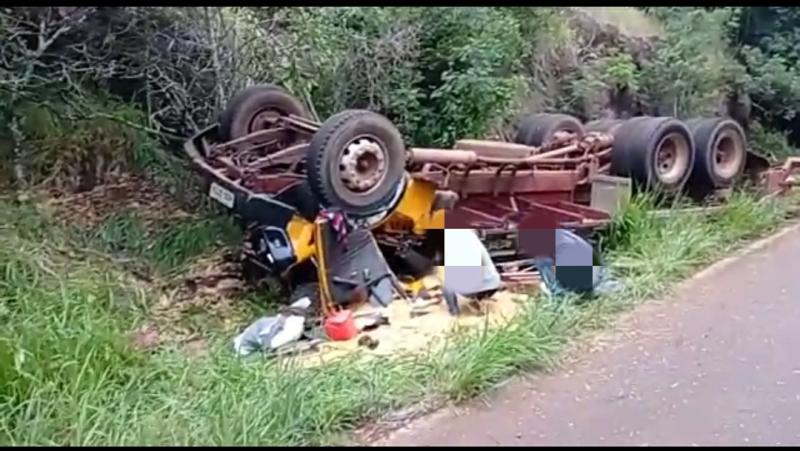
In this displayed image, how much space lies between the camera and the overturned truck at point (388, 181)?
536 centimetres

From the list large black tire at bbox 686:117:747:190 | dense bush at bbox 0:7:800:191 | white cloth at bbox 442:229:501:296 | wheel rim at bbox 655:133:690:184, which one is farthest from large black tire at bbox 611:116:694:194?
white cloth at bbox 442:229:501:296

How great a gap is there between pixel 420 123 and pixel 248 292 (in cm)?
295

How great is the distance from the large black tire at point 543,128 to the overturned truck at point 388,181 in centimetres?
3

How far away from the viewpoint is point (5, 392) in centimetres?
359

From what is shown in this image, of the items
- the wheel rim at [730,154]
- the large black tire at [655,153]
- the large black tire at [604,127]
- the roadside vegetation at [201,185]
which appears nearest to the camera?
the roadside vegetation at [201,185]

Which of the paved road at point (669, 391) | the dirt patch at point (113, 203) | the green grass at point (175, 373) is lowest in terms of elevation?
the paved road at point (669, 391)

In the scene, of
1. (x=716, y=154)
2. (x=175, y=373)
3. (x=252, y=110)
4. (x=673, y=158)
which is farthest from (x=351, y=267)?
(x=716, y=154)

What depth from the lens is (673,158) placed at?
7414 mm

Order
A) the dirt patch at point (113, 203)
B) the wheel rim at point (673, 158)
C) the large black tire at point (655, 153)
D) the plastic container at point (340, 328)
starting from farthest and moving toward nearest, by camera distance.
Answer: the wheel rim at point (673, 158) → the large black tire at point (655, 153) → the dirt patch at point (113, 203) → the plastic container at point (340, 328)

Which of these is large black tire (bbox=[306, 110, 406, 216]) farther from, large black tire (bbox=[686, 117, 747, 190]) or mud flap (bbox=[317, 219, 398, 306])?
large black tire (bbox=[686, 117, 747, 190])

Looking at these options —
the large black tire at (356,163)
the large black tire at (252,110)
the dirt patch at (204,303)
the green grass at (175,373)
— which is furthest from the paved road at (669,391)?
the large black tire at (252,110)

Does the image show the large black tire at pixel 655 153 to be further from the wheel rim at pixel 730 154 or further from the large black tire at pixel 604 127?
the wheel rim at pixel 730 154

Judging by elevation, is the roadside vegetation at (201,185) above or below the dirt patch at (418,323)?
above
